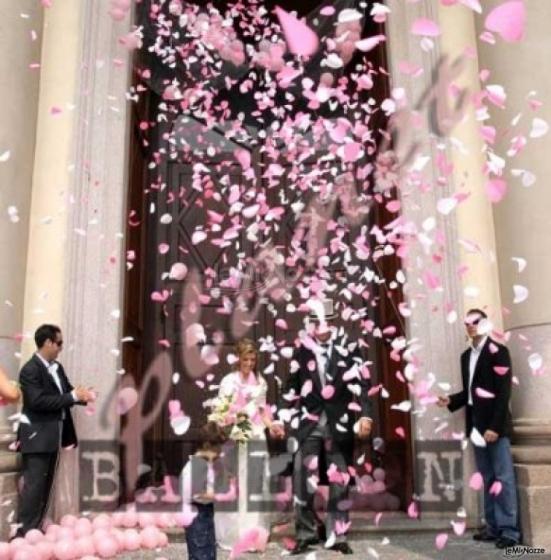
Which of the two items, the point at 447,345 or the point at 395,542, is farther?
the point at 447,345

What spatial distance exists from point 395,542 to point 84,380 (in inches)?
101

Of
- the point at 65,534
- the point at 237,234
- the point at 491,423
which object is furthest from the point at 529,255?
the point at 65,534

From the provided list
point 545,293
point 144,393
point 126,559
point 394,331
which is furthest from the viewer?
point 144,393

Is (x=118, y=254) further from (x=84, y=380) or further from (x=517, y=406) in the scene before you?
(x=517, y=406)

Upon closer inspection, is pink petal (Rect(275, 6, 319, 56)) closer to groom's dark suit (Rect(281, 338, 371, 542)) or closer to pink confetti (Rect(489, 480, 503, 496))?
groom's dark suit (Rect(281, 338, 371, 542))

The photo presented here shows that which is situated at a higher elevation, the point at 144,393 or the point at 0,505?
the point at 144,393

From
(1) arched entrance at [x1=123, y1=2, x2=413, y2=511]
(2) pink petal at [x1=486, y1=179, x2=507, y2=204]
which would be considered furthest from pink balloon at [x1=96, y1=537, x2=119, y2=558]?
(2) pink petal at [x1=486, y1=179, x2=507, y2=204]

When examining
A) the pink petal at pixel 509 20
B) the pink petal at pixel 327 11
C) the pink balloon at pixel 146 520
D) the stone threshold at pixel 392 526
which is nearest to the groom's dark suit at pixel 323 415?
the stone threshold at pixel 392 526

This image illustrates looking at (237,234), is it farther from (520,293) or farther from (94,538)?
(94,538)

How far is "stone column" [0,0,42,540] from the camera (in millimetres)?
4848

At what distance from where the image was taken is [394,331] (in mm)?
5828

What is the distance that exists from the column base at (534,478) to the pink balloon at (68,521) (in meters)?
3.05

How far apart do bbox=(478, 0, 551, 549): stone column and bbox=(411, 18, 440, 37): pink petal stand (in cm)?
66

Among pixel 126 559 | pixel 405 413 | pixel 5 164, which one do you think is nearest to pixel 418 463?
pixel 405 413
